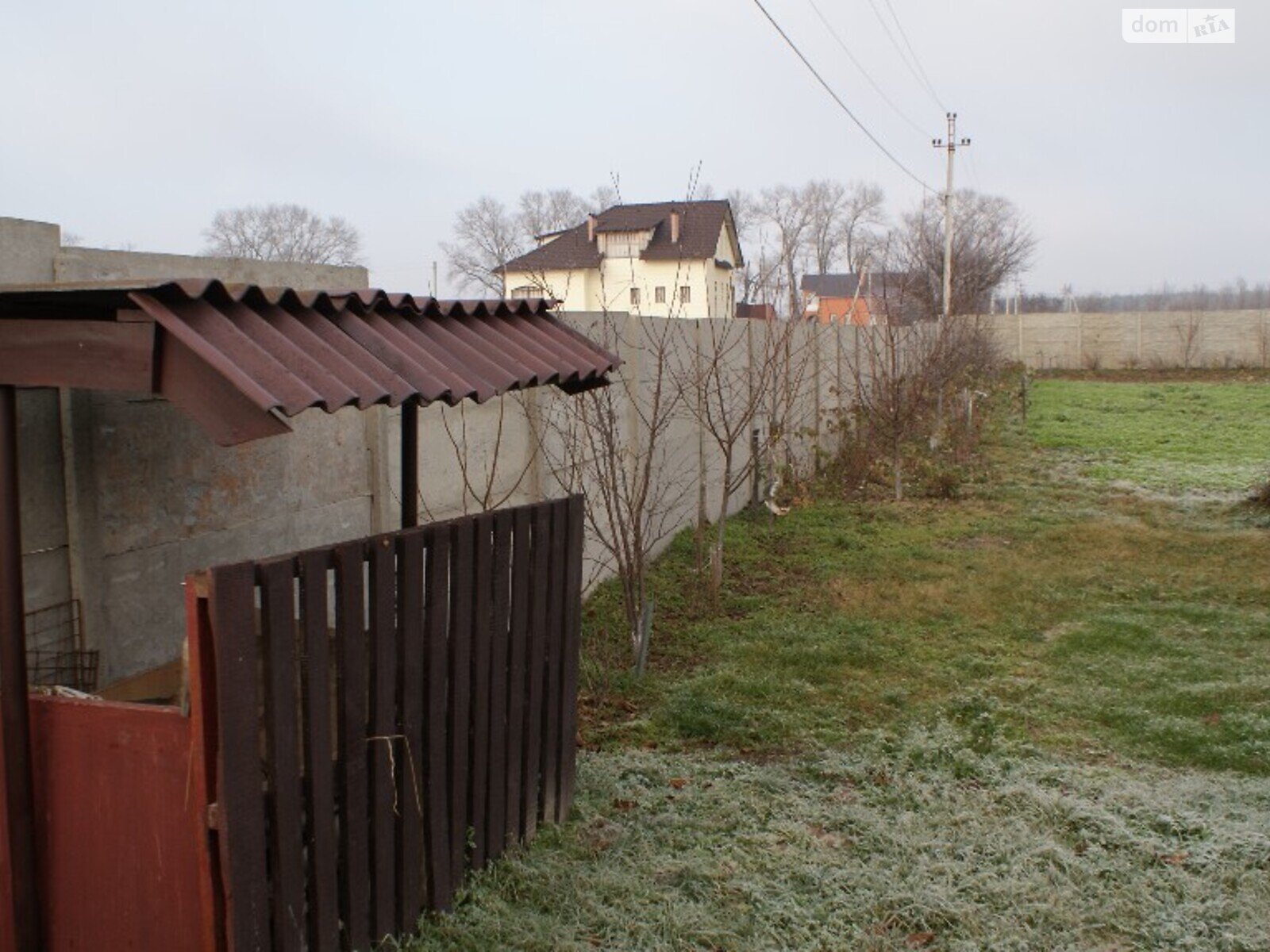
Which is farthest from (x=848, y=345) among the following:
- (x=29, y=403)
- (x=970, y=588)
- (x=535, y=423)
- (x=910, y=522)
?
(x=29, y=403)

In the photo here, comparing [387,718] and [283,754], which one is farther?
[387,718]

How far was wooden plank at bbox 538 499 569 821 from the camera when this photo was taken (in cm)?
410

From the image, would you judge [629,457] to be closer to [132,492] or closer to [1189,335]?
[132,492]

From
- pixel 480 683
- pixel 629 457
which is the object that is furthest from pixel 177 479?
pixel 629 457

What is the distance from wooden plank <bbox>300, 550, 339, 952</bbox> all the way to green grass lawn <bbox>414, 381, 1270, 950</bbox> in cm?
47

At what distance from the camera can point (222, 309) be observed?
8.37ft

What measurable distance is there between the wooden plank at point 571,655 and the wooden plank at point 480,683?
1.80 ft

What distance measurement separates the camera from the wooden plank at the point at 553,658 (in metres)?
4.10

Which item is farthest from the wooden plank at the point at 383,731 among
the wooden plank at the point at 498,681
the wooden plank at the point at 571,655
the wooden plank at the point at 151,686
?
the wooden plank at the point at 571,655

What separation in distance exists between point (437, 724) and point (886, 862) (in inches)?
63.9

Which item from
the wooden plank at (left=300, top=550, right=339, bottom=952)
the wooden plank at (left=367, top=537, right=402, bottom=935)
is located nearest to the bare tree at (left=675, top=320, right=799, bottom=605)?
the wooden plank at (left=367, top=537, right=402, bottom=935)

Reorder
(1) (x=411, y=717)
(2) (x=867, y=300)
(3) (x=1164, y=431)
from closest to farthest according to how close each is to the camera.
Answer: (1) (x=411, y=717), (3) (x=1164, y=431), (2) (x=867, y=300)

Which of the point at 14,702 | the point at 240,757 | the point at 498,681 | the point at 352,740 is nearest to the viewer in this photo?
the point at 240,757

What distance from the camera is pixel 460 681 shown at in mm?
3523
